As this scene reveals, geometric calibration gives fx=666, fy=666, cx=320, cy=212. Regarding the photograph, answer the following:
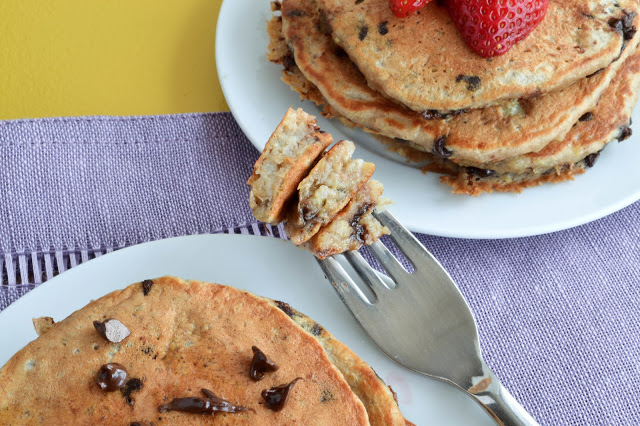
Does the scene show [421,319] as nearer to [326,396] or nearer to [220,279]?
[326,396]

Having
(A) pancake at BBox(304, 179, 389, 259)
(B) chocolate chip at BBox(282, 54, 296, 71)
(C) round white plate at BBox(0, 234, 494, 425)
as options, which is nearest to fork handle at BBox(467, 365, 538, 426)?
(C) round white plate at BBox(0, 234, 494, 425)

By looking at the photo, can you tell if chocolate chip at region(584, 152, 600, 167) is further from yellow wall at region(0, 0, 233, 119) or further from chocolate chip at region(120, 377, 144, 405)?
chocolate chip at region(120, 377, 144, 405)

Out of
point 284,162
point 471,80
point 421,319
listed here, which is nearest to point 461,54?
point 471,80

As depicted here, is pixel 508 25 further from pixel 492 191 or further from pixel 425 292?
pixel 425 292

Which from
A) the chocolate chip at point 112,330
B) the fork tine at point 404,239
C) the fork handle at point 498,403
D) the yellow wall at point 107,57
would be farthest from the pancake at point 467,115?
the chocolate chip at point 112,330

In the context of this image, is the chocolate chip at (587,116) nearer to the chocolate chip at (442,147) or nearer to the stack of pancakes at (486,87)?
the stack of pancakes at (486,87)
